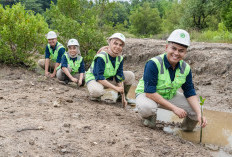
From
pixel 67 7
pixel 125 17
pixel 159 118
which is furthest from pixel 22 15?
pixel 125 17

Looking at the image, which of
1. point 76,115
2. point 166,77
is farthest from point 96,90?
point 166,77

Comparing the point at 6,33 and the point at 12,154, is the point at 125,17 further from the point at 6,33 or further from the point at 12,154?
the point at 12,154

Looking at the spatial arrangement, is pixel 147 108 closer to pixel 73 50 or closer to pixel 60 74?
pixel 73 50

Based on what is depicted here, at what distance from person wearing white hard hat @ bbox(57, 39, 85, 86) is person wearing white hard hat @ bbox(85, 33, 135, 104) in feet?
3.85

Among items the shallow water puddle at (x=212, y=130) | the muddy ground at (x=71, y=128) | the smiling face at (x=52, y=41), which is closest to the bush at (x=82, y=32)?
the smiling face at (x=52, y=41)

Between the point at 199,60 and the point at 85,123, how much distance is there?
5649 millimetres

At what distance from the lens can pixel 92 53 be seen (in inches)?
326

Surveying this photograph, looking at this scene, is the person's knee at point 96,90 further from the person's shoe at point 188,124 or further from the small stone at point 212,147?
the small stone at point 212,147

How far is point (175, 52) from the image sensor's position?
3453 millimetres

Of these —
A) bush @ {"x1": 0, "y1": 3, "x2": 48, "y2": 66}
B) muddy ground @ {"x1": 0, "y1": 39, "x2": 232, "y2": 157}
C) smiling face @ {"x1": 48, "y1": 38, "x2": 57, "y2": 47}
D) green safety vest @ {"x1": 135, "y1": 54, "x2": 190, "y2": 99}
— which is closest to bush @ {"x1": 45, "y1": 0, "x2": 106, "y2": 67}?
bush @ {"x1": 0, "y1": 3, "x2": 48, "y2": 66}

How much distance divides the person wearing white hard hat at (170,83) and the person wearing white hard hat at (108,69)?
97 centimetres

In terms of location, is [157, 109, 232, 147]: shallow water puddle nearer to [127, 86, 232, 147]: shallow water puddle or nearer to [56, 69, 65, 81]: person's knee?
[127, 86, 232, 147]: shallow water puddle

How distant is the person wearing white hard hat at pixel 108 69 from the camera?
15.3ft

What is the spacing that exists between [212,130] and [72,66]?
3717 mm
